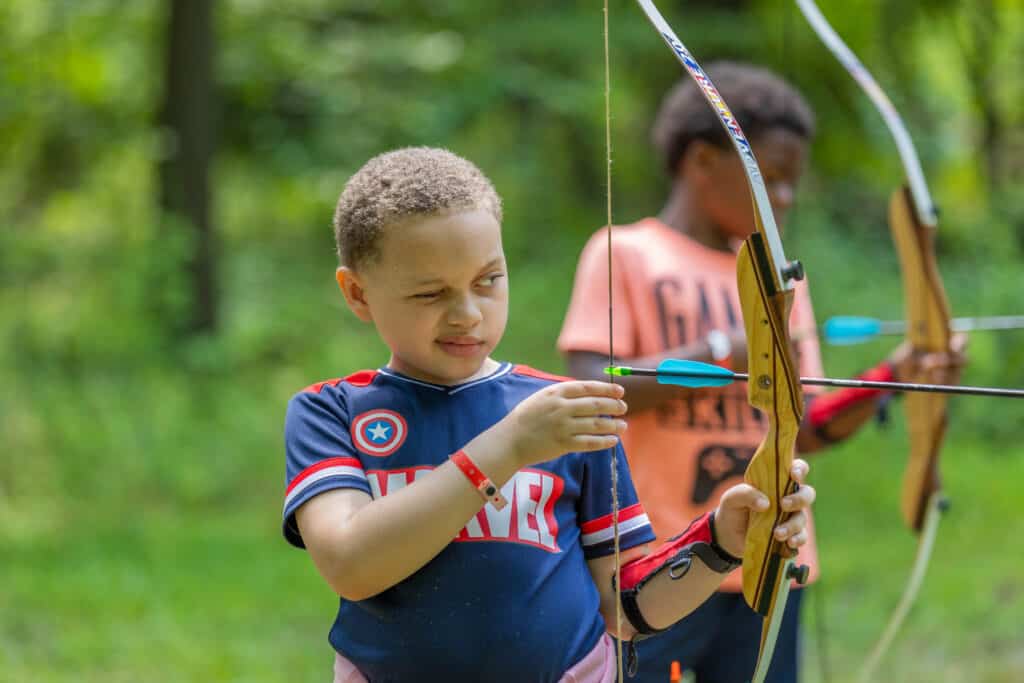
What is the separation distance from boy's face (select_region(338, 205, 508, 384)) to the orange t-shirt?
758 mm

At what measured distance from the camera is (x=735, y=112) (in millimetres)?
2283

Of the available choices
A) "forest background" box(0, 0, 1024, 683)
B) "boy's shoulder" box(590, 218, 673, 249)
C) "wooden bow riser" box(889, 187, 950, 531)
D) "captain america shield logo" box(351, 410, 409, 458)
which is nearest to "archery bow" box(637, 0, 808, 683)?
"captain america shield logo" box(351, 410, 409, 458)

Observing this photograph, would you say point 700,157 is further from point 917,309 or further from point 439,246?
point 439,246

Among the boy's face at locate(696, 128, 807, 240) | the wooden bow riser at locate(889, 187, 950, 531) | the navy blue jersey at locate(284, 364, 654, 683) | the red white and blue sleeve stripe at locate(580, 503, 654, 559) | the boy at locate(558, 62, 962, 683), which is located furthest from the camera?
the wooden bow riser at locate(889, 187, 950, 531)

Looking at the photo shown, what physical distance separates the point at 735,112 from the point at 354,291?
1104 mm

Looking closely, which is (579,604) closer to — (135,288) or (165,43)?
(135,288)

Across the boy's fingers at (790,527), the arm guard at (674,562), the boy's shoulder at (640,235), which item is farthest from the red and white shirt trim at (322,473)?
the boy's shoulder at (640,235)

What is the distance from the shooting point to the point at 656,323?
2133 mm

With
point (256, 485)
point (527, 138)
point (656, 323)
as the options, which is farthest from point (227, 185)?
point (656, 323)

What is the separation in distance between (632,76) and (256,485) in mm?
3510

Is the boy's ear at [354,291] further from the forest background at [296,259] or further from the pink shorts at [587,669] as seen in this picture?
the forest background at [296,259]

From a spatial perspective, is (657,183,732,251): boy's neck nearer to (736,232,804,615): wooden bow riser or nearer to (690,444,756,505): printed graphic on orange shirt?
(690,444,756,505): printed graphic on orange shirt

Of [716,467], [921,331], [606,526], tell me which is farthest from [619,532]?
[921,331]

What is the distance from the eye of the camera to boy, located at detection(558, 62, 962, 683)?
204 centimetres
